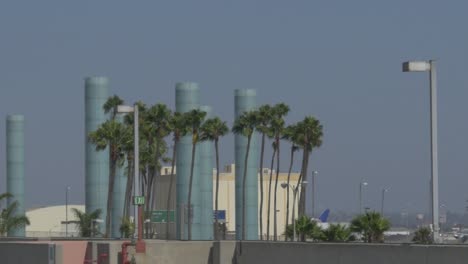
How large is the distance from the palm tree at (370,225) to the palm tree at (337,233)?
2213 millimetres

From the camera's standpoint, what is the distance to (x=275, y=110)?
99625mm

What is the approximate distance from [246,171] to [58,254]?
192 ft

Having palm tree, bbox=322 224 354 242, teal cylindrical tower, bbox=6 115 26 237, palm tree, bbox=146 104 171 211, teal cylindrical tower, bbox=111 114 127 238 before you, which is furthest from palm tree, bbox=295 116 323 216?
palm tree, bbox=322 224 354 242

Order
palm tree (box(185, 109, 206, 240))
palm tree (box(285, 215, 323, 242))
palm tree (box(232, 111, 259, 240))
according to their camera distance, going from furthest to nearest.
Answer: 1. palm tree (box(232, 111, 259, 240))
2. palm tree (box(185, 109, 206, 240))
3. palm tree (box(285, 215, 323, 242))

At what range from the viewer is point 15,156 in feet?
385

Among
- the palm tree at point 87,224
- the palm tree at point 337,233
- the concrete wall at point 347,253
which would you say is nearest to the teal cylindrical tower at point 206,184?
the palm tree at point 87,224

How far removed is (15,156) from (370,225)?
74931mm

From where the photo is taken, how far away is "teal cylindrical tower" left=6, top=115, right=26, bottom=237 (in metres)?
117

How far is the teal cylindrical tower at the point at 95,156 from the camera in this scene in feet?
345

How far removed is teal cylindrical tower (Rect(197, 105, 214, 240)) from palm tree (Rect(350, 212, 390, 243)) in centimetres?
5861

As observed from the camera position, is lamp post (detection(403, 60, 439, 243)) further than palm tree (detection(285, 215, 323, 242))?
No

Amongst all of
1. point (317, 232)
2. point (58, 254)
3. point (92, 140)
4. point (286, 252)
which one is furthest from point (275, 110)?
point (286, 252)

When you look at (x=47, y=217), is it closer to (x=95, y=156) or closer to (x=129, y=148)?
(x=95, y=156)

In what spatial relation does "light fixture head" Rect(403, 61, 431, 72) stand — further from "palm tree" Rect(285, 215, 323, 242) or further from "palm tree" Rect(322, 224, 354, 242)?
"palm tree" Rect(285, 215, 323, 242)
